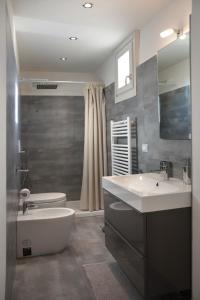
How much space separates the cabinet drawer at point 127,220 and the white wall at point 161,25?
1.53 meters

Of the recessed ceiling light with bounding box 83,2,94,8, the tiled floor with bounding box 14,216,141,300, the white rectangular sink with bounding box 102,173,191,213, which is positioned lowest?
the tiled floor with bounding box 14,216,141,300

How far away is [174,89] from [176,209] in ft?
3.56

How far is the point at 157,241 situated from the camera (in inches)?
73.9

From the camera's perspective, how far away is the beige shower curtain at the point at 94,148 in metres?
4.37

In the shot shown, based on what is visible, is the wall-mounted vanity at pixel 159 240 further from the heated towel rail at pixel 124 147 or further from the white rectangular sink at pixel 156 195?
the heated towel rail at pixel 124 147

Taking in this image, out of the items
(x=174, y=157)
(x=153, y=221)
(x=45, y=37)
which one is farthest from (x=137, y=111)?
(x=153, y=221)

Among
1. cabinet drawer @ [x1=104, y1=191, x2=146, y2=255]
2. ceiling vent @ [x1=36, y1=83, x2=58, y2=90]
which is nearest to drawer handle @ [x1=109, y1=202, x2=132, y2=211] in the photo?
cabinet drawer @ [x1=104, y1=191, x2=146, y2=255]

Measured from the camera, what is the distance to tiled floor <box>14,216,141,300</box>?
219cm

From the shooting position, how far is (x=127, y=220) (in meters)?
2.13

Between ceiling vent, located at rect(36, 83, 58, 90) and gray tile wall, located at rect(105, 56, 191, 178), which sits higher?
ceiling vent, located at rect(36, 83, 58, 90)

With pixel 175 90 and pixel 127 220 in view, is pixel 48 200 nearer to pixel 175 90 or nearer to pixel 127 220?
pixel 127 220

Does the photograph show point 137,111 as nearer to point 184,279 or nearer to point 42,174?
point 184,279

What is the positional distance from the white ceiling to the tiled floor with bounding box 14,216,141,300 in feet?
8.17
